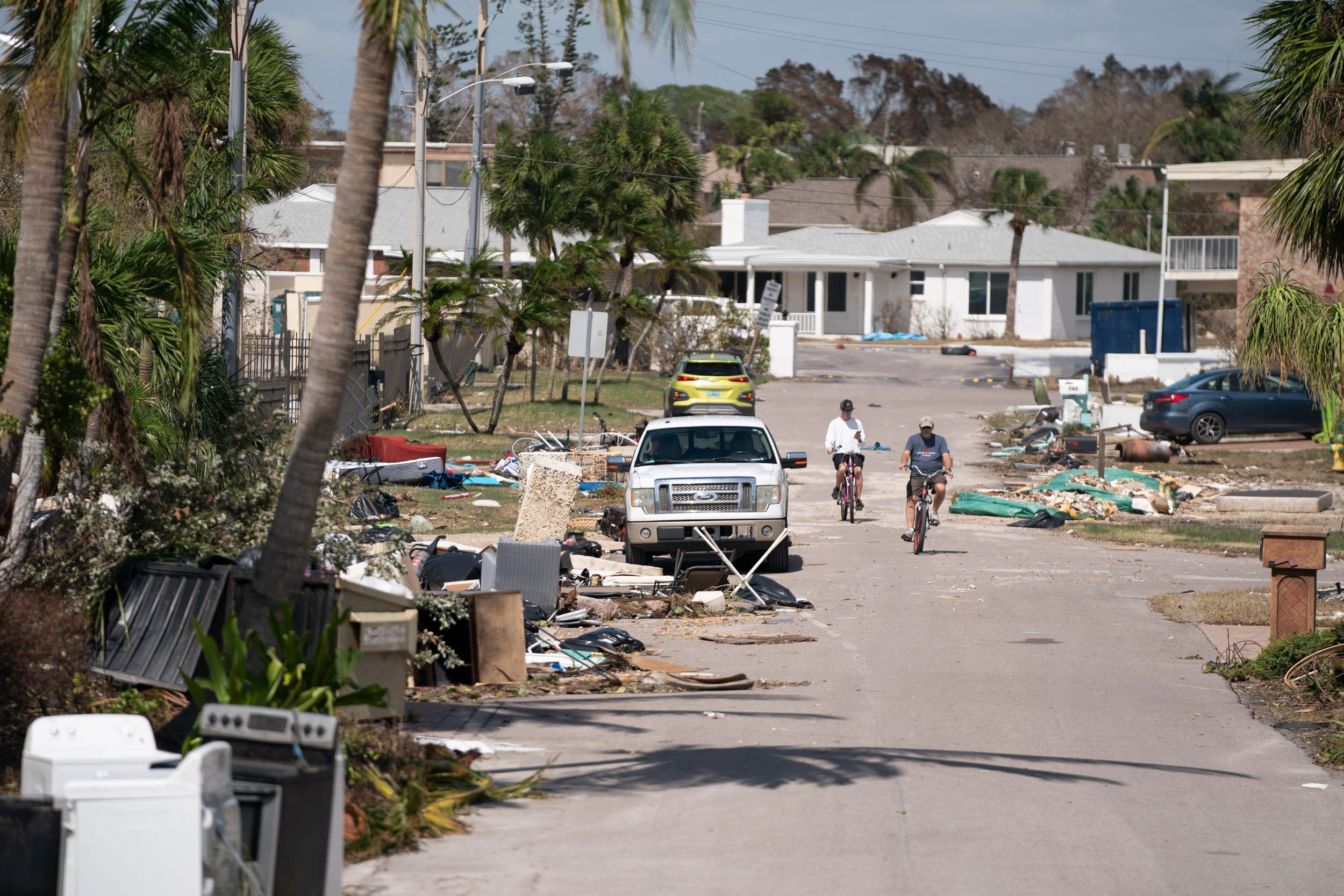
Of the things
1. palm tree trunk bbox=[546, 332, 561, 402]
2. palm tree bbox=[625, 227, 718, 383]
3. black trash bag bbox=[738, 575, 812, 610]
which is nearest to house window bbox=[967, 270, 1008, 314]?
palm tree bbox=[625, 227, 718, 383]

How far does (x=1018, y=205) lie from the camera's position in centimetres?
5494

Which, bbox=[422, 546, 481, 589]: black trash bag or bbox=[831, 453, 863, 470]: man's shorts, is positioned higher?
bbox=[831, 453, 863, 470]: man's shorts

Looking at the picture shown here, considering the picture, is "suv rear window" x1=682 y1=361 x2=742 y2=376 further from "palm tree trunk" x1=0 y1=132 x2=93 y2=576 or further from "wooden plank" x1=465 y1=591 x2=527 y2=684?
"palm tree trunk" x1=0 y1=132 x2=93 y2=576

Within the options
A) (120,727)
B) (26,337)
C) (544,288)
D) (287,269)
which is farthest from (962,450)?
(287,269)

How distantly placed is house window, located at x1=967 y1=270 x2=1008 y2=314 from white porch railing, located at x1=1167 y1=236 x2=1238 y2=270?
19407mm

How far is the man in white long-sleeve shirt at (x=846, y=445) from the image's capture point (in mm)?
19938

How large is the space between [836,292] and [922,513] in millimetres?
45727

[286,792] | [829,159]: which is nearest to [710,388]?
[286,792]

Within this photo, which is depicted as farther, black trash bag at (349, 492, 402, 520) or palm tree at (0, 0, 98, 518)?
black trash bag at (349, 492, 402, 520)

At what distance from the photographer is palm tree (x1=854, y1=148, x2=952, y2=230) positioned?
76188mm

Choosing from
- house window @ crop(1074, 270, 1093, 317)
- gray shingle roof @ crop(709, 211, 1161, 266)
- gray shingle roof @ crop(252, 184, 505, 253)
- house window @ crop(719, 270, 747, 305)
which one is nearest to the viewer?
gray shingle roof @ crop(252, 184, 505, 253)

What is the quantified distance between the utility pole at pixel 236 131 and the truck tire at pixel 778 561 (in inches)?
249

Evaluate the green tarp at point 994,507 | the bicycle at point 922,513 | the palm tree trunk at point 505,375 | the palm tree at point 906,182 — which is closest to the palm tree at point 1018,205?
the palm tree at point 906,182

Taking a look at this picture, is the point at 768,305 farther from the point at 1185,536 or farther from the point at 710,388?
the point at 1185,536
